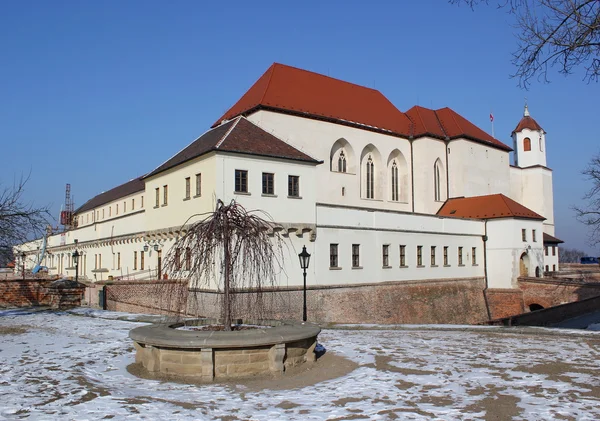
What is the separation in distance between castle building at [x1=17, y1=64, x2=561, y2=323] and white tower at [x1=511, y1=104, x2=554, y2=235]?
16.6 feet

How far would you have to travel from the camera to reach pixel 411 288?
32.5 m

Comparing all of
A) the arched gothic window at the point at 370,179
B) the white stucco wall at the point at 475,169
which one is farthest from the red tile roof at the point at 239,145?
the white stucco wall at the point at 475,169

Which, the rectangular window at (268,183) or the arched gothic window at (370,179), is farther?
the arched gothic window at (370,179)

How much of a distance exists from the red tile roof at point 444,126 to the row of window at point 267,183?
1955 cm

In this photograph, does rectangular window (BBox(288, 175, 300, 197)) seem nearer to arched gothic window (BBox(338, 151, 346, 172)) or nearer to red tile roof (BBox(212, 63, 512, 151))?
red tile roof (BBox(212, 63, 512, 151))

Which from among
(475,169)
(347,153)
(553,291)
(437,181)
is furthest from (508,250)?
(347,153)

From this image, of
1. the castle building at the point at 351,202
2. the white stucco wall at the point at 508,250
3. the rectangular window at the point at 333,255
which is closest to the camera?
the castle building at the point at 351,202

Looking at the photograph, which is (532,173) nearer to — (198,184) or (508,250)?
(508,250)

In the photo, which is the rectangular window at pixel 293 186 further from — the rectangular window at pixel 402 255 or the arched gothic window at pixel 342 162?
the arched gothic window at pixel 342 162

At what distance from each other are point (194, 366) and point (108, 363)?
2744mm

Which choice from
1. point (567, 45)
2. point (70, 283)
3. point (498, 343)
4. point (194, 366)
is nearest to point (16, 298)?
point (70, 283)

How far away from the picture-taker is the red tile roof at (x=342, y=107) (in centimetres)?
3434

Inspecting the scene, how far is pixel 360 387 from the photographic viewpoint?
8.89 meters

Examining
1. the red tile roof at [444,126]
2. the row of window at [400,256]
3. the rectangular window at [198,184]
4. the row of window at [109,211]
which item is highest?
the red tile roof at [444,126]
